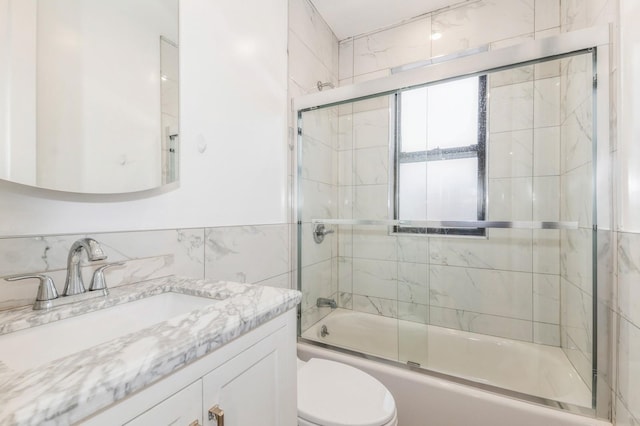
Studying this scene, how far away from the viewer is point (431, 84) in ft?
4.87

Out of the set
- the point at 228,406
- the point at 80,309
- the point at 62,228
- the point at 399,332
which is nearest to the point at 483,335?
the point at 399,332

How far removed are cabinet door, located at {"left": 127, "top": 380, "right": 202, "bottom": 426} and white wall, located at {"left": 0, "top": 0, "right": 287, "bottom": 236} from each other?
1.99 ft

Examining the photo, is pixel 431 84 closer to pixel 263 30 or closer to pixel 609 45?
pixel 609 45

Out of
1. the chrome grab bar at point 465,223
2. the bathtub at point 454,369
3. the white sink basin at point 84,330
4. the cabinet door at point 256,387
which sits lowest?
the bathtub at point 454,369

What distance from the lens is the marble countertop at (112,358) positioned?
0.33 metres

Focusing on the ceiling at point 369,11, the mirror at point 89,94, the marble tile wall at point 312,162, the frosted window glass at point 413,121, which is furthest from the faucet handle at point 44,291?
the ceiling at point 369,11

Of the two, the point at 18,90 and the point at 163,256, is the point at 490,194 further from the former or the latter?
the point at 18,90

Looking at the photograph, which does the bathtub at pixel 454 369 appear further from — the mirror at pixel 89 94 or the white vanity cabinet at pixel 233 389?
the mirror at pixel 89 94

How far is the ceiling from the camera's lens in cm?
196

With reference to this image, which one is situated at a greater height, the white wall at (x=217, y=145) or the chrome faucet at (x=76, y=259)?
the white wall at (x=217, y=145)

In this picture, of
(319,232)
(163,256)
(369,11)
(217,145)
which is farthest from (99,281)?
(369,11)

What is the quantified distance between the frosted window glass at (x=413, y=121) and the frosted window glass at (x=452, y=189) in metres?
0.17

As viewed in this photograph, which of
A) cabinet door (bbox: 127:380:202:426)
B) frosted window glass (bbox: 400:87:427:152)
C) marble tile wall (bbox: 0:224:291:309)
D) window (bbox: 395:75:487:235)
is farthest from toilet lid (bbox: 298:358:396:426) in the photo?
frosted window glass (bbox: 400:87:427:152)

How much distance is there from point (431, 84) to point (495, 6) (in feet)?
3.26
